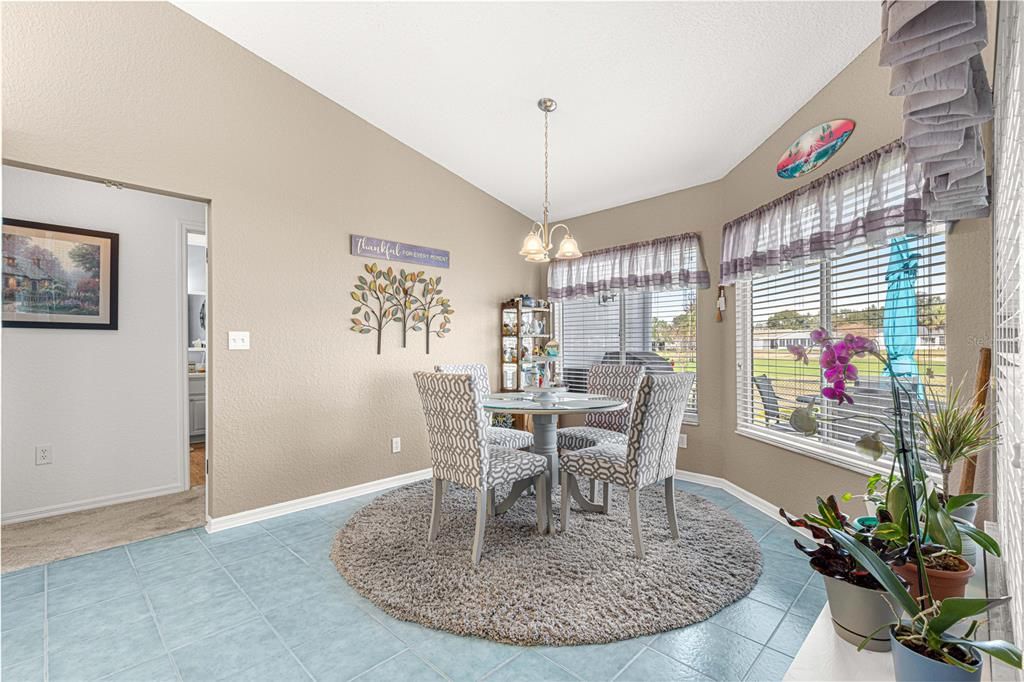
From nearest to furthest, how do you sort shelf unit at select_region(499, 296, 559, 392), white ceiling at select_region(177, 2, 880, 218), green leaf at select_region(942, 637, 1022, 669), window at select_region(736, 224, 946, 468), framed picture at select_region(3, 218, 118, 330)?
1. green leaf at select_region(942, 637, 1022, 669)
2. window at select_region(736, 224, 946, 468)
3. white ceiling at select_region(177, 2, 880, 218)
4. framed picture at select_region(3, 218, 118, 330)
5. shelf unit at select_region(499, 296, 559, 392)

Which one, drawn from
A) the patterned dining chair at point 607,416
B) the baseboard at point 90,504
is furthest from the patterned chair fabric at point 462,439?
the baseboard at point 90,504

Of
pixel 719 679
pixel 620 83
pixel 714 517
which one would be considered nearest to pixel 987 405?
pixel 719 679

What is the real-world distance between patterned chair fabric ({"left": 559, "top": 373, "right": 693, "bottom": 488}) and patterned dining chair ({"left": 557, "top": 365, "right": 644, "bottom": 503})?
54 cm

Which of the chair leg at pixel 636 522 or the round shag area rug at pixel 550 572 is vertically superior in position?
the chair leg at pixel 636 522

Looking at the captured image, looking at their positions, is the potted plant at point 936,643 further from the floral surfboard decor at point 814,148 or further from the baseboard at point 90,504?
the baseboard at point 90,504

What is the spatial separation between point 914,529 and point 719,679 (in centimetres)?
112

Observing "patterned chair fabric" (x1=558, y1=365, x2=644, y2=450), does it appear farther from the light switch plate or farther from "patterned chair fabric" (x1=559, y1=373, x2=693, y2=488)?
the light switch plate

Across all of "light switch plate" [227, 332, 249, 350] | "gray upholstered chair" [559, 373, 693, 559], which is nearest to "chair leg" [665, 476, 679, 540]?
"gray upholstered chair" [559, 373, 693, 559]

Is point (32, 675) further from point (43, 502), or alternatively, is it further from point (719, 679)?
point (719, 679)

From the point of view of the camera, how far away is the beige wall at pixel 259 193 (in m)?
2.46

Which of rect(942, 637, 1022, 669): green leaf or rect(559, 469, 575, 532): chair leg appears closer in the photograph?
rect(942, 637, 1022, 669): green leaf

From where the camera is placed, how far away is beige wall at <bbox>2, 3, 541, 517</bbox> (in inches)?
96.7

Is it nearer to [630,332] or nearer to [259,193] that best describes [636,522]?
[630,332]

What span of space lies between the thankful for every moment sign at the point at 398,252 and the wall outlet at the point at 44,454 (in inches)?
97.6
